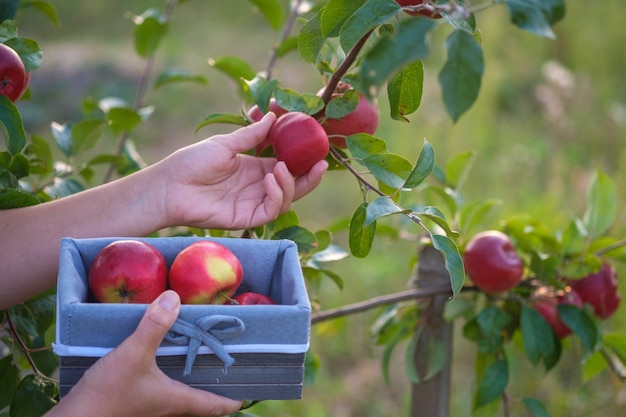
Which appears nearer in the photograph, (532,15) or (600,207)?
(532,15)

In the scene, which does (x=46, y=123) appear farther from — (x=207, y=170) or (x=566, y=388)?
(x=207, y=170)

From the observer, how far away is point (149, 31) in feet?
5.11

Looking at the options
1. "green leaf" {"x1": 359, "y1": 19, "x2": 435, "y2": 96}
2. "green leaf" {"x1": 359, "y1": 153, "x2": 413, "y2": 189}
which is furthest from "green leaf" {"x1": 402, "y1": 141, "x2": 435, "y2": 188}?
"green leaf" {"x1": 359, "y1": 19, "x2": 435, "y2": 96}

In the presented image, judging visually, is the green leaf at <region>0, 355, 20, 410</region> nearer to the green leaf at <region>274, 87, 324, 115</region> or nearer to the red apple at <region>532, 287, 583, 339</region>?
the green leaf at <region>274, 87, 324, 115</region>

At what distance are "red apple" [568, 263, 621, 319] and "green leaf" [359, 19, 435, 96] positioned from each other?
90 centimetres

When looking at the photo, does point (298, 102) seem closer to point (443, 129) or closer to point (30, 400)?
point (30, 400)

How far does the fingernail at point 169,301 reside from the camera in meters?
0.68

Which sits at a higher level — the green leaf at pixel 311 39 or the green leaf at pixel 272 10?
the green leaf at pixel 311 39

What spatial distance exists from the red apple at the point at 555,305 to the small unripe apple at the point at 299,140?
1.87 feet

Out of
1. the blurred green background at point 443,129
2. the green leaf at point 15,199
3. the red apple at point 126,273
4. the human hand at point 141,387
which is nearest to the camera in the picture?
the human hand at point 141,387

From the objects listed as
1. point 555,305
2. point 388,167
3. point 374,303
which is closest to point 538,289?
point 555,305

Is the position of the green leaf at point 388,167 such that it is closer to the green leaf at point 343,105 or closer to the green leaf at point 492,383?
the green leaf at point 343,105

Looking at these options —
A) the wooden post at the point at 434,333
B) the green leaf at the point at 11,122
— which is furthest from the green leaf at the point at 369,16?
the wooden post at the point at 434,333

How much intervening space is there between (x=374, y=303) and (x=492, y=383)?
10.0 inches
